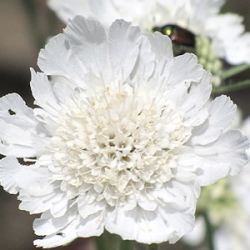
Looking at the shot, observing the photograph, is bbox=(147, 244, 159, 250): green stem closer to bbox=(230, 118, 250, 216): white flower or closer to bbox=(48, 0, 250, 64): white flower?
bbox=(48, 0, 250, 64): white flower

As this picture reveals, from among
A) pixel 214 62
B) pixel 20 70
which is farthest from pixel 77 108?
pixel 20 70

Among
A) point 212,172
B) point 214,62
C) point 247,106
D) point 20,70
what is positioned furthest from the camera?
point 20,70

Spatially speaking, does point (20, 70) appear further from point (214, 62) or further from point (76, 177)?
point (76, 177)

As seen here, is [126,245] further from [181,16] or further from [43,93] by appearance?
[181,16]

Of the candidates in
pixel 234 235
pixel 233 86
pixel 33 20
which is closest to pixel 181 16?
pixel 233 86

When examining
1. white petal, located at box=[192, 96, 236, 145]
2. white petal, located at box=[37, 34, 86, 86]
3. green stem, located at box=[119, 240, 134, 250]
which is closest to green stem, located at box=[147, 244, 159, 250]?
green stem, located at box=[119, 240, 134, 250]

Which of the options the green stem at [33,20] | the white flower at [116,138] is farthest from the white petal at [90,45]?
the green stem at [33,20]
